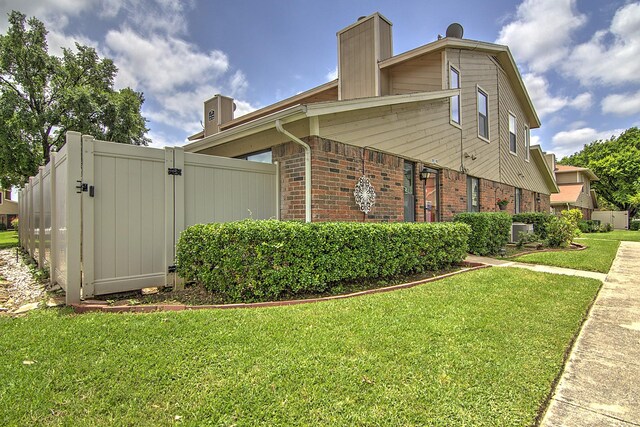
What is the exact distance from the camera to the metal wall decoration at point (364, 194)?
626cm

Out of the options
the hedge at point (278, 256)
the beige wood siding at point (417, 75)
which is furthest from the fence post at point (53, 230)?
the beige wood siding at point (417, 75)

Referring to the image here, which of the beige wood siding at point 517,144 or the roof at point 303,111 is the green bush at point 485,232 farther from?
the beige wood siding at point 517,144

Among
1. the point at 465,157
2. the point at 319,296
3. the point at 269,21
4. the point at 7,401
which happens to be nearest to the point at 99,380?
the point at 7,401

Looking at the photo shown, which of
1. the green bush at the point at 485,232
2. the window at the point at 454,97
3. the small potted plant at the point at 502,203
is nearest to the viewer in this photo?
the green bush at the point at 485,232

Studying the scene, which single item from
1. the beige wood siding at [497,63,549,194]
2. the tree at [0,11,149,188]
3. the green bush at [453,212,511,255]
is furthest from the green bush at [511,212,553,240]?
the tree at [0,11,149,188]

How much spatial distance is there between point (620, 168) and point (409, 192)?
36016mm

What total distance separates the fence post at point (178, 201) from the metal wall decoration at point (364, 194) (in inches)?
121

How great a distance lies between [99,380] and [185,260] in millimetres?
2478

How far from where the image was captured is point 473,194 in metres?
10.7

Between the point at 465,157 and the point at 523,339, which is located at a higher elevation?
the point at 465,157

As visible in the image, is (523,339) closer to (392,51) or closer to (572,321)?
(572,321)

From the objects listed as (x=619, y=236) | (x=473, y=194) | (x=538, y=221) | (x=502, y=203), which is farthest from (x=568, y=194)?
(x=473, y=194)

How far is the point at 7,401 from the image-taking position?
196cm

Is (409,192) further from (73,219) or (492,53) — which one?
(492,53)
